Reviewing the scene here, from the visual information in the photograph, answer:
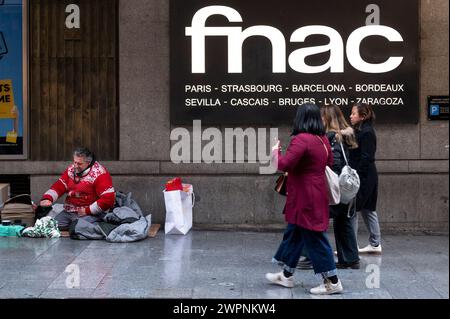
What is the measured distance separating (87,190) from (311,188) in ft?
11.8

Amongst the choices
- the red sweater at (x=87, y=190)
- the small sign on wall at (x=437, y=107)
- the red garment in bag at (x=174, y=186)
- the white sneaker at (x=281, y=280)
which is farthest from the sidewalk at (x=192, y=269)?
the small sign on wall at (x=437, y=107)

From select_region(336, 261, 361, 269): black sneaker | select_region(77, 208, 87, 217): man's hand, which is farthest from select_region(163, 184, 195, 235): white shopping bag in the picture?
select_region(336, 261, 361, 269): black sneaker

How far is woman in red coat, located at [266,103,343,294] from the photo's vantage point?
21.2 ft

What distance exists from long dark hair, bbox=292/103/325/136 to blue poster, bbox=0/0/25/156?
4.88 m

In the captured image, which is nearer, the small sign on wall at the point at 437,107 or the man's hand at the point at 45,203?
the man's hand at the point at 45,203

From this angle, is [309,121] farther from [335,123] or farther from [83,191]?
[83,191]

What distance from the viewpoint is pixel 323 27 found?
32.1 feet

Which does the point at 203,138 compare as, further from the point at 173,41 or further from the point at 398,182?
the point at 398,182

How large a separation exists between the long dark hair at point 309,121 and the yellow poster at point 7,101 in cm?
502

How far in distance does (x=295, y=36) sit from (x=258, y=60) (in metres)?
0.57

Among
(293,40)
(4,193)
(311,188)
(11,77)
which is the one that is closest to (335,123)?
(311,188)

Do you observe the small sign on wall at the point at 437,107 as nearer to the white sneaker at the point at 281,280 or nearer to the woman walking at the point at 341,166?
the woman walking at the point at 341,166

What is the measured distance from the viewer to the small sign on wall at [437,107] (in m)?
9.85

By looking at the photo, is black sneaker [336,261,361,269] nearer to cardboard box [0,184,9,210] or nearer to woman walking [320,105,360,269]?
woman walking [320,105,360,269]
